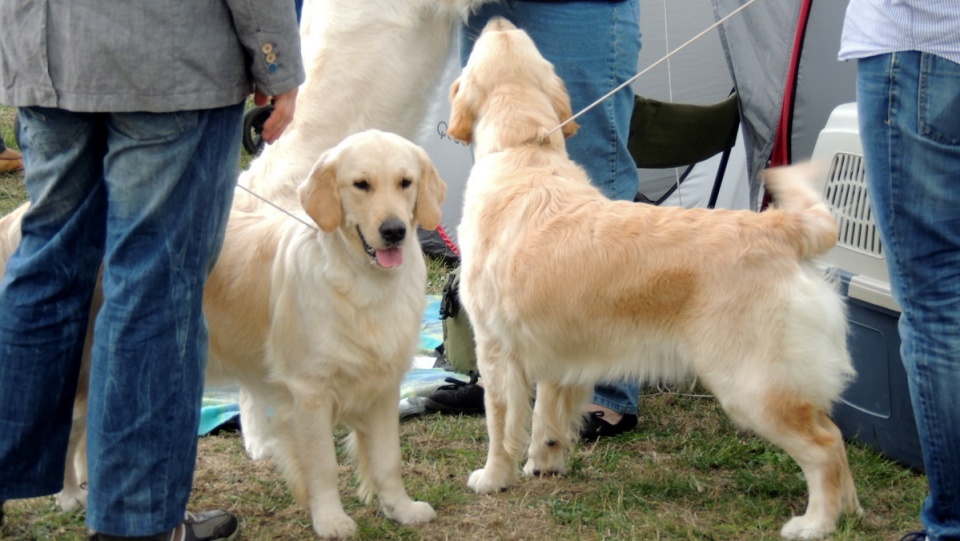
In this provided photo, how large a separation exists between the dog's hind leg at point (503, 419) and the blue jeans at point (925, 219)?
1.06 m

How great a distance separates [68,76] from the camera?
1797 millimetres

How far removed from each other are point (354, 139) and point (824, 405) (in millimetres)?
1252

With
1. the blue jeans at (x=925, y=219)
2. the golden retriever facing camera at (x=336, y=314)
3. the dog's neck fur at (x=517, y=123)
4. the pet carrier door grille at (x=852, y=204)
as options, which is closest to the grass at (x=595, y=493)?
the golden retriever facing camera at (x=336, y=314)

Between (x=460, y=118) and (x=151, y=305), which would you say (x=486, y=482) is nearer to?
(x=460, y=118)

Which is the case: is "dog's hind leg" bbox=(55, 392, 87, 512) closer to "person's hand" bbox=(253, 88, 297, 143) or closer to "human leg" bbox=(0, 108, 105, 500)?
"human leg" bbox=(0, 108, 105, 500)

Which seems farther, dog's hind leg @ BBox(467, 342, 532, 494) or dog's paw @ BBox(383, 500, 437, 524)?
dog's hind leg @ BBox(467, 342, 532, 494)

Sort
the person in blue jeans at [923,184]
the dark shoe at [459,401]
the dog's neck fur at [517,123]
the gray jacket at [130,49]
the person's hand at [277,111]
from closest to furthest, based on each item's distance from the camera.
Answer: the gray jacket at [130,49] → the person in blue jeans at [923,184] → the person's hand at [277,111] → the dog's neck fur at [517,123] → the dark shoe at [459,401]

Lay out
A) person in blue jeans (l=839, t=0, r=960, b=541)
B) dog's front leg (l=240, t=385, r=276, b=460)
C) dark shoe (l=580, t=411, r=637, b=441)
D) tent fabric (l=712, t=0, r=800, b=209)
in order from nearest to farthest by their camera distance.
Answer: person in blue jeans (l=839, t=0, r=960, b=541)
dog's front leg (l=240, t=385, r=276, b=460)
dark shoe (l=580, t=411, r=637, b=441)
tent fabric (l=712, t=0, r=800, b=209)

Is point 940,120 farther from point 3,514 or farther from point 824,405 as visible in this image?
point 3,514

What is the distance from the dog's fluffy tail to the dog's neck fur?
632 millimetres

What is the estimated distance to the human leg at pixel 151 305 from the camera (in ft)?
6.10

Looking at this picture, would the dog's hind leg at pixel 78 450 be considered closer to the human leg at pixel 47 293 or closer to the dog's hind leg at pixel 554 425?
the human leg at pixel 47 293

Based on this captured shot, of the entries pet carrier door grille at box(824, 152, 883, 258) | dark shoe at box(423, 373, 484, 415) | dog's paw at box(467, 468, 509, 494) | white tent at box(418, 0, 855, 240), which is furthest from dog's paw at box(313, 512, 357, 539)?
pet carrier door grille at box(824, 152, 883, 258)

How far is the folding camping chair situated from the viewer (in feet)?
12.7
